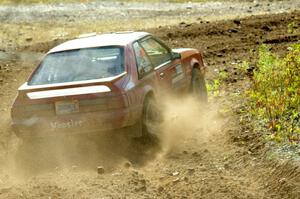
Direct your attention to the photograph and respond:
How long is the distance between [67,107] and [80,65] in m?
0.90

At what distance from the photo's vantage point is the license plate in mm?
9508

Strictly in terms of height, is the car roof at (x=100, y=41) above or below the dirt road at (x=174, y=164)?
above

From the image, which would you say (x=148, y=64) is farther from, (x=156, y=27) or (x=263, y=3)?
(x=263, y=3)

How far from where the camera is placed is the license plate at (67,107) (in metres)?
9.51

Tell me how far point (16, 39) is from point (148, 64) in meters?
12.8

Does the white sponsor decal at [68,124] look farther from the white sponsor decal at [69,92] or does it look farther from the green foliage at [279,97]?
the green foliage at [279,97]

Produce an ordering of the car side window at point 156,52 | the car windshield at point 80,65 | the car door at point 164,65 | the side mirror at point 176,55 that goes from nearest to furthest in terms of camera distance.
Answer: the car windshield at point 80,65, the car door at point 164,65, the car side window at point 156,52, the side mirror at point 176,55

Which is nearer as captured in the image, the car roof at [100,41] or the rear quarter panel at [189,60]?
the car roof at [100,41]

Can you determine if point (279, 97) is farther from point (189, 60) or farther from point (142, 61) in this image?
point (189, 60)

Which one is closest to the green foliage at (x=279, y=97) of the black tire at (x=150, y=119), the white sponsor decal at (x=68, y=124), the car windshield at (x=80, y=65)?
the black tire at (x=150, y=119)

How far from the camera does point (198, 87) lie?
12.6m

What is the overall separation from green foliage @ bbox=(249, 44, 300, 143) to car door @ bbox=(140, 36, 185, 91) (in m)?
1.20

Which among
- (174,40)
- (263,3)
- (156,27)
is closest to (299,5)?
(263,3)

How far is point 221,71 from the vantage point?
51.6ft
